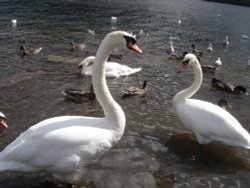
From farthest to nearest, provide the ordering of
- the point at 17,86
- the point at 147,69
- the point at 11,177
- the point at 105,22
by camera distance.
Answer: the point at 105,22 → the point at 147,69 → the point at 17,86 → the point at 11,177

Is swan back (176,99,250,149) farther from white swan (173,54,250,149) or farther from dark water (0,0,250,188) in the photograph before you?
dark water (0,0,250,188)

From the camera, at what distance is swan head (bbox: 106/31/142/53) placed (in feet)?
21.2

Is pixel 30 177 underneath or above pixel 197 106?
underneath

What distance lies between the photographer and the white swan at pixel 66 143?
6.19m

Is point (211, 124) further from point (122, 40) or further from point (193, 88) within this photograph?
point (122, 40)

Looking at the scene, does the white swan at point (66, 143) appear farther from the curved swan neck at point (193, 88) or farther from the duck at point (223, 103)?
the duck at point (223, 103)

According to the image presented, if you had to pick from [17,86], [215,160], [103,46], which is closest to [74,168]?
[103,46]

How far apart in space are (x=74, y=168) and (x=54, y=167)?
1.09 feet

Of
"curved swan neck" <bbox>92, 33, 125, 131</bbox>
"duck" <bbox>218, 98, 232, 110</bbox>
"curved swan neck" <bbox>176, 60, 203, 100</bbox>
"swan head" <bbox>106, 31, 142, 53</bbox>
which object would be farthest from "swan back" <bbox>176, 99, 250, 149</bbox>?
"duck" <bbox>218, 98, 232, 110</bbox>

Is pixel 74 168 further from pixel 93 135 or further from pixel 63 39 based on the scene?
pixel 63 39

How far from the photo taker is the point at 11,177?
7355mm

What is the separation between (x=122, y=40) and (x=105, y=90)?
3.32 feet

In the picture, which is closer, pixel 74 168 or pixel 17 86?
pixel 74 168

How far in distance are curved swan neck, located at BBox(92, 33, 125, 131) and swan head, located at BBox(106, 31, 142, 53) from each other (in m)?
0.09
